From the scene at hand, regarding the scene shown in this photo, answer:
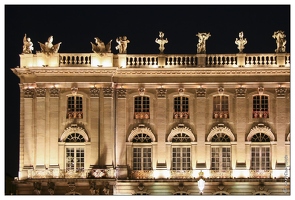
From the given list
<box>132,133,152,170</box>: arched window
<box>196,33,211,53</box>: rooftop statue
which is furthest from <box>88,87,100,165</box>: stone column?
<box>196,33,211,53</box>: rooftop statue

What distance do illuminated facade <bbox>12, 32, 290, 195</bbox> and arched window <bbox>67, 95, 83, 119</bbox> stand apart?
0.06 m

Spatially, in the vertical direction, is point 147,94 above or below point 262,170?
above

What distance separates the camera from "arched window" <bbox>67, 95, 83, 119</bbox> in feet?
225

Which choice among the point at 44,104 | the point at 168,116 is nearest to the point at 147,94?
the point at 168,116

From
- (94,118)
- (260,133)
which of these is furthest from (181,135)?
(94,118)

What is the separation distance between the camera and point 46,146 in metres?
67.8

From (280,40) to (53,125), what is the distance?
15.1m

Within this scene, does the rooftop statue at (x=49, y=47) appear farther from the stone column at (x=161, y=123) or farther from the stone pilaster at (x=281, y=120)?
the stone pilaster at (x=281, y=120)

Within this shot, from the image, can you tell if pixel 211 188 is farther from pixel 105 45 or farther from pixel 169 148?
pixel 105 45

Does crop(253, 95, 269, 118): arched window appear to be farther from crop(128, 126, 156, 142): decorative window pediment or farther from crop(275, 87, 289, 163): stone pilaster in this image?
crop(128, 126, 156, 142): decorative window pediment

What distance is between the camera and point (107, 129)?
68062 millimetres

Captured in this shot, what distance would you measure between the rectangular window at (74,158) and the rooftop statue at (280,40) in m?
13.8

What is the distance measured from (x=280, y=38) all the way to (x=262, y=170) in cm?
830

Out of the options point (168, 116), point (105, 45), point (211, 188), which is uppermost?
point (105, 45)
